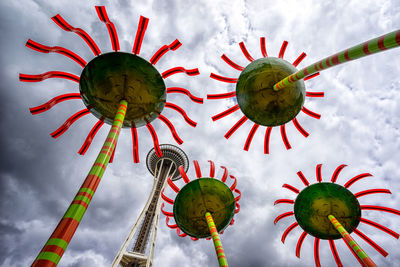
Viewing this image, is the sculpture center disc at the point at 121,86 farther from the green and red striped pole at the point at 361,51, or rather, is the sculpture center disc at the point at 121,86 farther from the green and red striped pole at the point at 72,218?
the green and red striped pole at the point at 361,51

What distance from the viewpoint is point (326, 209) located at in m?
6.50

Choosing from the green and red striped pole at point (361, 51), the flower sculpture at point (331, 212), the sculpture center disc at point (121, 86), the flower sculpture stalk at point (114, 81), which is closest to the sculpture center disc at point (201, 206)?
the flower sculpture at point (331, 212)

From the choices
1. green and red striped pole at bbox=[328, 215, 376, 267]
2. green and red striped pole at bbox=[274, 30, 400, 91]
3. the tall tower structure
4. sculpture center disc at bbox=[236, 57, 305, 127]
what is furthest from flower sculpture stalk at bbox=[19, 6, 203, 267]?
the tall tower structure

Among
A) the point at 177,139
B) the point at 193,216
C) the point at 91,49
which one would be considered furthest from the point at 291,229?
the point at 91,49

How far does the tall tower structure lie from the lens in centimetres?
3189

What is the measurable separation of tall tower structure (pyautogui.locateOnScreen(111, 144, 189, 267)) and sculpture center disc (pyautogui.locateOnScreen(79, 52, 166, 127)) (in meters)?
30.0

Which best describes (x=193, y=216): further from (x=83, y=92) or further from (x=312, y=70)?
(x=312, y=70)

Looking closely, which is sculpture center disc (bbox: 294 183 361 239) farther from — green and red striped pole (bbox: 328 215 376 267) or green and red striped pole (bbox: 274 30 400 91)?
green and red striped pole (bbox: 274 30 400 91)

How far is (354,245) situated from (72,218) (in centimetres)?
633

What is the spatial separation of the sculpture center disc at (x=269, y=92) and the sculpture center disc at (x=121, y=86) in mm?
2191

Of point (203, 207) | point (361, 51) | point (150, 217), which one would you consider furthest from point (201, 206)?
point (150, 217)

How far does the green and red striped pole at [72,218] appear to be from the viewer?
7.11 feet

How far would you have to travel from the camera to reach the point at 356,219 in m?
6.44

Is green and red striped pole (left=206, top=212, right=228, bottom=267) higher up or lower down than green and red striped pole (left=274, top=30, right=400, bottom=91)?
lower down
